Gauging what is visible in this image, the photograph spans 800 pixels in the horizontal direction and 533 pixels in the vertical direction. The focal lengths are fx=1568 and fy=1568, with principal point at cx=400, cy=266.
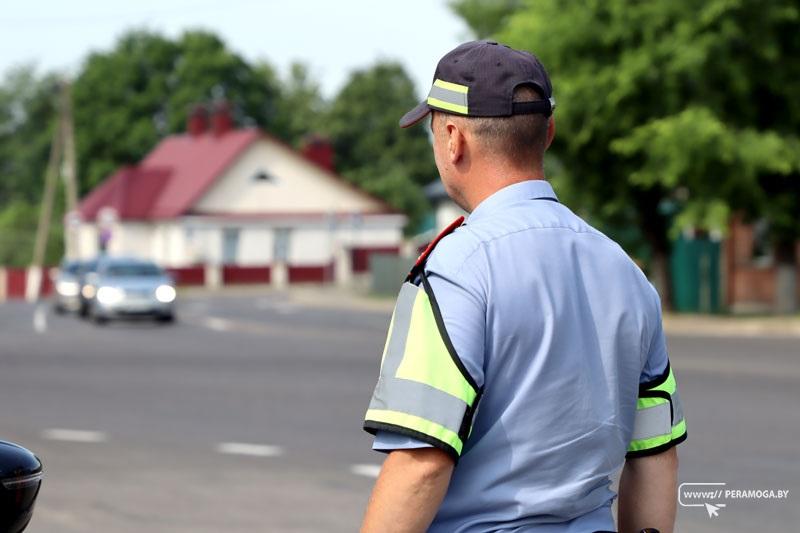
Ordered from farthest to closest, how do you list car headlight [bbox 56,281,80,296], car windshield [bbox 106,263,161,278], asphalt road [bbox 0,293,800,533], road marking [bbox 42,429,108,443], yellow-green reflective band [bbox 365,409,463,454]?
car headlight [bbox 56,281,80,296] < car windshield [bbox 106,263,161,278] < road marking [bbox 42,429,108,443] < asphalt road [bbox 0,293,800,533] < yellow-green reflective band [bbox 365,409,463,454]

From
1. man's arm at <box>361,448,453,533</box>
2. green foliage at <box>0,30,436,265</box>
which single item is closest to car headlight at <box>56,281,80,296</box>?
green foliage at <box>0,30,436,265</box>

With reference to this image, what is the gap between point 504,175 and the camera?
8.89 feet

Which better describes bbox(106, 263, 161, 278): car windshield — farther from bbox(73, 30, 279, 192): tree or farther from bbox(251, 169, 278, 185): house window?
bbox(73, 30, 279, 192): tree

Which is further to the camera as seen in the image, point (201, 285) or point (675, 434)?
point (201, 285)

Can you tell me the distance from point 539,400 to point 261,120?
308 feet

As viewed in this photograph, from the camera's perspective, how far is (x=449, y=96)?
8.81 ft

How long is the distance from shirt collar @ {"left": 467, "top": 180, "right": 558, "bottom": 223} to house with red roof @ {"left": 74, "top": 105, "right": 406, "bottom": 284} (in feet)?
227

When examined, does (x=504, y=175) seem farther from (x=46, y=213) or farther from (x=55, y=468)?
(x=46, y=213)

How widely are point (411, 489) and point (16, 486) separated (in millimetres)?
796

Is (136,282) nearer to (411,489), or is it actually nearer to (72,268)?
(72,268)

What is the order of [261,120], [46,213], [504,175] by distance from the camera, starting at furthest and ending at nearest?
[261,120] < [46,213] < [504,175]

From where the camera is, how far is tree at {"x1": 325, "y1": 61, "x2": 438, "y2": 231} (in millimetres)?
103250

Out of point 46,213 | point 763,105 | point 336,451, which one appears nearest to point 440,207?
point 46,213

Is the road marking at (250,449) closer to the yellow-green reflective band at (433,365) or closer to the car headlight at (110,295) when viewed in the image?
the yellow-green reflective band at (433,365)
